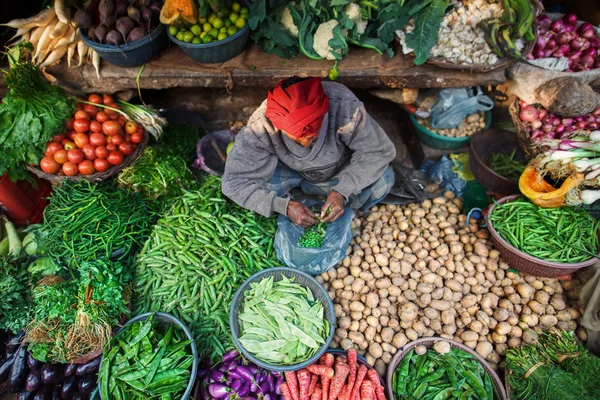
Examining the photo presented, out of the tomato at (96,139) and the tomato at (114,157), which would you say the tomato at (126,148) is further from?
the tomato at (96,139)

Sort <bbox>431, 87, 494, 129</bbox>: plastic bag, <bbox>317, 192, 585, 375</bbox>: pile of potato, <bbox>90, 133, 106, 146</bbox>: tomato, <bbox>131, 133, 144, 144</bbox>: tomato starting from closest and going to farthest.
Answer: <bbox>317, 192, 585, 375</bbox>: pile of potato, <bbox>90, 133, 106, 146</bbox>: tomato, <bbox>131, 133, 144, 144</bbox>: tomato, <bbox>431, 87, 494, 129</bbox>: plastic bag

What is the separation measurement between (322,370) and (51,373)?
2106 millimetres

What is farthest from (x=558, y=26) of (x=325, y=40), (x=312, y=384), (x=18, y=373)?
(x=18, y=373)

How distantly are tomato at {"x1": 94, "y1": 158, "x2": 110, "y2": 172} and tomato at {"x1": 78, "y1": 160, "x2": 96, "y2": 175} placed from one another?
4 cm

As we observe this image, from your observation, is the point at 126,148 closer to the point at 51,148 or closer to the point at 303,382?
the point at 51,148

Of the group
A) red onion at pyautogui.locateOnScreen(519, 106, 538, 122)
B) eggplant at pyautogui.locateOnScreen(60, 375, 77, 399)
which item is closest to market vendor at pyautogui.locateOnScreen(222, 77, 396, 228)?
red onion at pyautogui.locateOnScreen(519, 106, 538, 122)

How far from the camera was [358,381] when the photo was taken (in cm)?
246

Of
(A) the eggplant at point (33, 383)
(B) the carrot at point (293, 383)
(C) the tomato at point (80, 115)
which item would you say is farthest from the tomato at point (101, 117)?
(B) the carrot at point (293, 383)

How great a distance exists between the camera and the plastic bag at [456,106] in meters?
3.81

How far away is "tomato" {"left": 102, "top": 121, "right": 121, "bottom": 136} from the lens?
3.47 meters

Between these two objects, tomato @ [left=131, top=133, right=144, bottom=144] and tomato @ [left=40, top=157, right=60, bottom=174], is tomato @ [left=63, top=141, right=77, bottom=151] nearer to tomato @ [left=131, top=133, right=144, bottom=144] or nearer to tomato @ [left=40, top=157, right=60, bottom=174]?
tomato @ [left=40, top=157, right=60, bottom=174]

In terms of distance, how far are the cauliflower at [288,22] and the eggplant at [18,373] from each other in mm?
3725

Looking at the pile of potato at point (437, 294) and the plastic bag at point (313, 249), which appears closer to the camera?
the pile of potato at point (437, 294)

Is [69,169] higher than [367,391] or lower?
higher
